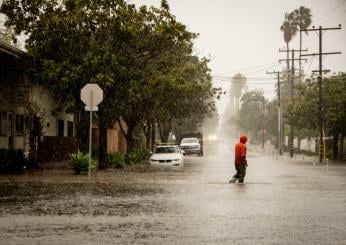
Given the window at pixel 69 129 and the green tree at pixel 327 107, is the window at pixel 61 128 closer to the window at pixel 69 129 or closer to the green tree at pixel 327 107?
the window at pixel 69 129

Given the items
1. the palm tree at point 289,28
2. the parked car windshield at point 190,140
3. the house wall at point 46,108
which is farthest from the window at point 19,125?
the palm tree at point 289,28

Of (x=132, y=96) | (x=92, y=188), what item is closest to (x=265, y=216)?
(x=92, y=188)

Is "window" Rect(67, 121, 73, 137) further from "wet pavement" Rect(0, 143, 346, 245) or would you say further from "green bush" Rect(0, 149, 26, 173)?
"wet pavement" Rect(0, 143, 346, 245)

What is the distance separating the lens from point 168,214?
12047 millimetres

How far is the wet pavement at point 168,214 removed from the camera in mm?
9312

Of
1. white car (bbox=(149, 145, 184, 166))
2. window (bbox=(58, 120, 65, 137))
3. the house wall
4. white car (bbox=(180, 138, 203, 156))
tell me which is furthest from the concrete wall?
white car (bbox=(180, 138, 203, 156))

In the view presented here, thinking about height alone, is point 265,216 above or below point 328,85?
below

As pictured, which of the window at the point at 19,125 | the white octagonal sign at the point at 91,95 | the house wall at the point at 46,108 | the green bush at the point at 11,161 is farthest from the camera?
the house wall at the point at 46,108

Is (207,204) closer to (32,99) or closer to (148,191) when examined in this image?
(148,191)

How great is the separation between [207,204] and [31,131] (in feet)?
55.1

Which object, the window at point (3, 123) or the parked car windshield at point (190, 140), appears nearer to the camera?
the window at point (3, 123)

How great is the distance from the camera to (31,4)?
2714 centimetres

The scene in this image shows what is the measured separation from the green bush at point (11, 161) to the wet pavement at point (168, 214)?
455 cm

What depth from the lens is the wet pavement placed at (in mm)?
9312
